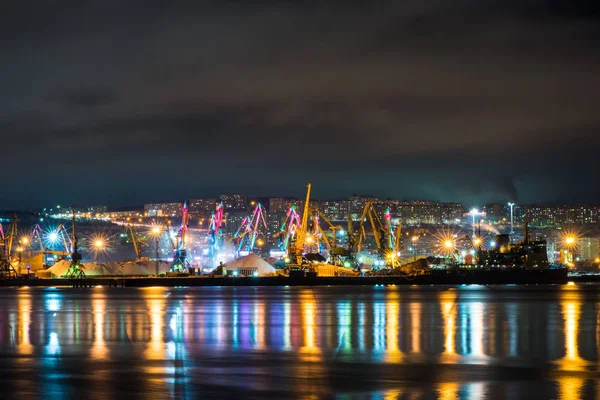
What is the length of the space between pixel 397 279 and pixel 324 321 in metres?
73.3

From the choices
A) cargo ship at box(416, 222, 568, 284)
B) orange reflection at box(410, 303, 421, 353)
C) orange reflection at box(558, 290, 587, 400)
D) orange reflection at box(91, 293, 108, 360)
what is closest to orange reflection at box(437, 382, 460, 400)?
orange reflection at box(558, 290, 587, 400)

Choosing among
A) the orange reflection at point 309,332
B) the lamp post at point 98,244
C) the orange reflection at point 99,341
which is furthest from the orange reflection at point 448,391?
the lamp post at point 98,244

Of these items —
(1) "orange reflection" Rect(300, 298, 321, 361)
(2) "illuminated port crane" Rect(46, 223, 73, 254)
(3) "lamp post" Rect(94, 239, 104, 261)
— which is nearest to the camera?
(1) "orange reflection" Rect(300, 298, 321, 361)

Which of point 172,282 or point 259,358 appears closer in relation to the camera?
point 259,358

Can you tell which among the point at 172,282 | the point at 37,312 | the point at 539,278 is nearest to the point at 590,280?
the point at 539,278

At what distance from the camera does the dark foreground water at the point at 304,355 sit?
18.0 m

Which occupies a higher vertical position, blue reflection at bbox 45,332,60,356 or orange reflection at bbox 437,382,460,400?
orange reflection at bbox 437,382,460,400

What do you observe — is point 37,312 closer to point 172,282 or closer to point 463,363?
point 463,363

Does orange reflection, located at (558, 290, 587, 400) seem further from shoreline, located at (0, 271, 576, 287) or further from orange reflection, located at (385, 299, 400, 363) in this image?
shoreline, located at (0, 271, 576, 287)

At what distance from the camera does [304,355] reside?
950 inches

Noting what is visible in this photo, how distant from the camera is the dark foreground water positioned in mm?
18016

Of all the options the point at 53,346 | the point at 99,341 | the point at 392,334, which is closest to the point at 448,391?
the point at 392,334

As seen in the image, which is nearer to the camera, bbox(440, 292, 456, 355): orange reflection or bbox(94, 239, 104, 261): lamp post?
bbox(440, 292, 456, 355): orange reflection

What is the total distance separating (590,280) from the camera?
385 ft
